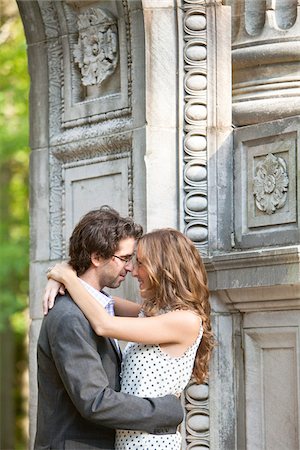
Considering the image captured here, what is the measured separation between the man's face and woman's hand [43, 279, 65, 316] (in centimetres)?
18

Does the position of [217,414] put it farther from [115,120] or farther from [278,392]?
[115,120]

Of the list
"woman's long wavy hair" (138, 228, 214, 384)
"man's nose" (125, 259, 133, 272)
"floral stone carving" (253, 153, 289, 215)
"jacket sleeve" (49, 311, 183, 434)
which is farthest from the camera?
"floral stone carving" (253, 153, 289, 215)

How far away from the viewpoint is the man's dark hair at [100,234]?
4.79m

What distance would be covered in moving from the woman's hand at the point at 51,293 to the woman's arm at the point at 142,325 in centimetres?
9

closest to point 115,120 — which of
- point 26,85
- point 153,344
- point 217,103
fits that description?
point 217,103

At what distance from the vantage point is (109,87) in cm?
657

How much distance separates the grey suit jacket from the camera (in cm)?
453

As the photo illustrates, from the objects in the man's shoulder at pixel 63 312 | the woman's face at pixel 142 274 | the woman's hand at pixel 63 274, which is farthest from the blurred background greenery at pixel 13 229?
the man's shoulder at pixel 63 312

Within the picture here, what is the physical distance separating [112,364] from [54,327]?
34 cm

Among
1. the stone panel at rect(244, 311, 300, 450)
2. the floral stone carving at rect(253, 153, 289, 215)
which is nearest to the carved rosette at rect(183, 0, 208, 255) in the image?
the floral stone carving at rect(253, 153, 289, 215)

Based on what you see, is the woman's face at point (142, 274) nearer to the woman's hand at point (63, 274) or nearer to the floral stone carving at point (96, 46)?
the woman's hand at point (63, 274)

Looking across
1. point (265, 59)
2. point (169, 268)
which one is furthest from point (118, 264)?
point (265, 59)

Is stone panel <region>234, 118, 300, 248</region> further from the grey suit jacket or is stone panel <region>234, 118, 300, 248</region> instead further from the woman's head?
the grey suit jacket

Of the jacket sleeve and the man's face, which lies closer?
the jacket sleeve
